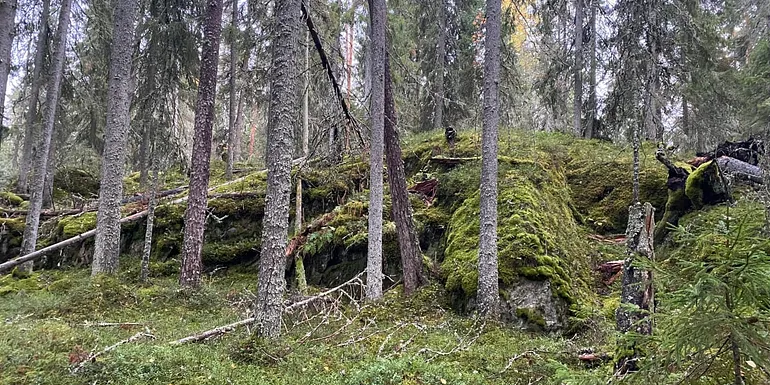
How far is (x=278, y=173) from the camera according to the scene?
4.97 m

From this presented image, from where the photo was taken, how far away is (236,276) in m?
10.5

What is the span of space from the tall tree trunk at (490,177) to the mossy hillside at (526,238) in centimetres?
42

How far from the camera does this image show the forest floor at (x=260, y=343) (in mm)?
3994

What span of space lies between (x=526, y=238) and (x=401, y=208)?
7.57 feet

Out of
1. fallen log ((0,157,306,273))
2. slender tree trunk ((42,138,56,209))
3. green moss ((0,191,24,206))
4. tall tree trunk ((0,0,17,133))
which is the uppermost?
tall tree trunk ((0,0,17,133))

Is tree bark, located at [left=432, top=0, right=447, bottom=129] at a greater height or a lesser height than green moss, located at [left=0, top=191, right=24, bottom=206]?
greater

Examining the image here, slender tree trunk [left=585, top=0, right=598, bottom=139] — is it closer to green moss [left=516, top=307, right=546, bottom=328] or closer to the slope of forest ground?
the slope of forest ground

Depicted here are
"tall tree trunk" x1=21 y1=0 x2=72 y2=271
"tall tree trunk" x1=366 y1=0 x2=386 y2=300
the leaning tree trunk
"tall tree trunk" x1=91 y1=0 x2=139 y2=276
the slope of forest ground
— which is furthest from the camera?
"tall tree trunk" x1=21 y1=0 x2=72 y2=271

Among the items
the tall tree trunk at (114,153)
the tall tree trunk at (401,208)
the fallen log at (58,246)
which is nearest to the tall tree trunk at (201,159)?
the tall tree trunk at (114,153)

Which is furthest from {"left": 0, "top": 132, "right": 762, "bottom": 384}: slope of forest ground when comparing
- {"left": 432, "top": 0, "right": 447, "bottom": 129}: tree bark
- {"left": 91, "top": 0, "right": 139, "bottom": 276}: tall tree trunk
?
{"left": 432, "top": 0, "right": 447, "bottom": 129}: tree bark

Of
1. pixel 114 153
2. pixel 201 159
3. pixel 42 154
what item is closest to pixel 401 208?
pixel 201 159

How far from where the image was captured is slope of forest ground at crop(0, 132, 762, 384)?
4.30m

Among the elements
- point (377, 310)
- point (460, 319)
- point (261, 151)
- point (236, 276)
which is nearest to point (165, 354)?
point (377, 310)

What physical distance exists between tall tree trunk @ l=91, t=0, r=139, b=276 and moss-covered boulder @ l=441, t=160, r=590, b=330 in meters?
6.64
